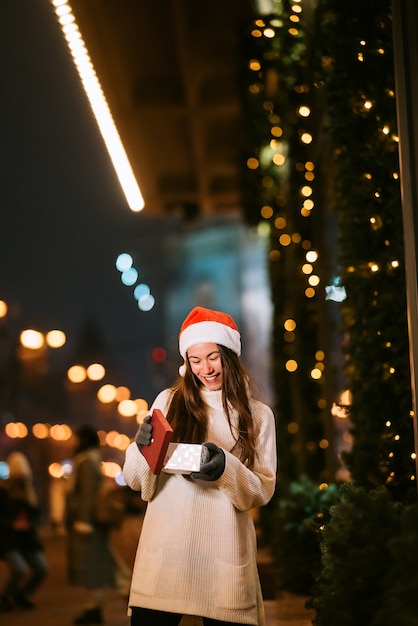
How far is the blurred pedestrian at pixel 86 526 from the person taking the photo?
10.0 metres

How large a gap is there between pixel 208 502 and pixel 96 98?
22.1 feet

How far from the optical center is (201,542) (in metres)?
4.25

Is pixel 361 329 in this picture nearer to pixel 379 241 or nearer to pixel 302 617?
pixel 379 241

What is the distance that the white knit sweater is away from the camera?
420 cm

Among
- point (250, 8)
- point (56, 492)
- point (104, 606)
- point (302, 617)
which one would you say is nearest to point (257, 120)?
point (250, 8)

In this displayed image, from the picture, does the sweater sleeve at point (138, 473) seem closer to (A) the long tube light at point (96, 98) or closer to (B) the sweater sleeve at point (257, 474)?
(B) the sweater sleeve at point (257, 474)

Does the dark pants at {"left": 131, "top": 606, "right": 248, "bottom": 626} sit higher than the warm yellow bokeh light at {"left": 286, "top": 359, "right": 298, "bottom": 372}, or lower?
lower

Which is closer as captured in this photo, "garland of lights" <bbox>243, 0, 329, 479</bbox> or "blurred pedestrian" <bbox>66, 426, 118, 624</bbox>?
"blurred pedestrian" <bbox>66, 426, 118, 624</bbox>

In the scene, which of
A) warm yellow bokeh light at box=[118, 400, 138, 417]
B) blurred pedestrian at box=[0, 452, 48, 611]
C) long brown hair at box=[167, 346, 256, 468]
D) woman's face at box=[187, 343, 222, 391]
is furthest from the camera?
warm yellow bokeh light at box=[118, 400, 138, 417]

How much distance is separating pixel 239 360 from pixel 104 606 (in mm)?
7172

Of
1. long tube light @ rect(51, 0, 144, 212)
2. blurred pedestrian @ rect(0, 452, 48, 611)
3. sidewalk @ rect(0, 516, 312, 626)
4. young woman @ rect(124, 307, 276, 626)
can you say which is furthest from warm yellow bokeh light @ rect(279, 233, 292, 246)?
young woman @ rect(124, 307, 276, 626)

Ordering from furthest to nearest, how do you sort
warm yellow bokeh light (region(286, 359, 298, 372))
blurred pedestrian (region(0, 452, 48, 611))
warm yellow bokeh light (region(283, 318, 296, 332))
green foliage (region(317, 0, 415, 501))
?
warm yellow bokeh light (region(283, 318, 296, 332)), warm yellow bokeh light (region(286, 359, 298, 372)), blurred pedestrian (region(0, 452, 48, 611)), green foliage (region(317, 0, 415, 501))

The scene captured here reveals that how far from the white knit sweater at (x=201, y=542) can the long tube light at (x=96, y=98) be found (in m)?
5.65

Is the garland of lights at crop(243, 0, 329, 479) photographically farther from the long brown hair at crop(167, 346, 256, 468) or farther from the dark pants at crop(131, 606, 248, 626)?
the dark pants at crop(131, 606, 248, 626)
